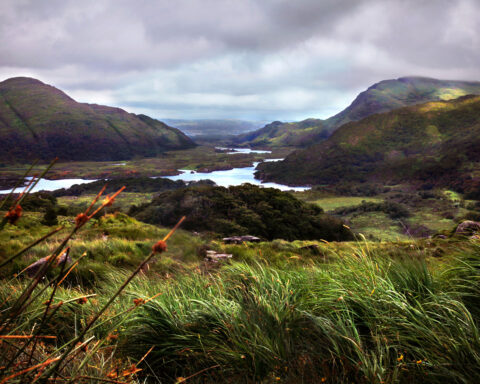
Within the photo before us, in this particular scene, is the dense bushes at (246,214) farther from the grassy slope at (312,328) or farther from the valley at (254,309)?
the grassy slope at (312,328)

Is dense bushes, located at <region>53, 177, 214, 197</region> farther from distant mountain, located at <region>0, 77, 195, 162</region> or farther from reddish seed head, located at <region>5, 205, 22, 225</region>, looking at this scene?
reddish seed head, located at <region>5, 205, 22, 225</region>

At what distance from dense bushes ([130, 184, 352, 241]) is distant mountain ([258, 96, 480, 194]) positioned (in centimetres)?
9094

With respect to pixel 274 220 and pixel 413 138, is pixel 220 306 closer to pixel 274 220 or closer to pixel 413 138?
pixel 274 220

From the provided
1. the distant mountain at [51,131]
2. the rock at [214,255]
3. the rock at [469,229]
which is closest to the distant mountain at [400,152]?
the distant mountain at [51,131]

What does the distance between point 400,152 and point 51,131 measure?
171439 millimetres

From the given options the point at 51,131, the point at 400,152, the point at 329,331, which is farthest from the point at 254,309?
the point at 400,152

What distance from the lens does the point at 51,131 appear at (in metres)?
125

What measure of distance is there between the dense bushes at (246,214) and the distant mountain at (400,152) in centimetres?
9094

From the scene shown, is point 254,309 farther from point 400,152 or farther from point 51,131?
point 400,152

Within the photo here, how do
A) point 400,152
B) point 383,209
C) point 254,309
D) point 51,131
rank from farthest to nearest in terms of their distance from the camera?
point 400,152 < point 51,131 < point 383,209 < point 254,309

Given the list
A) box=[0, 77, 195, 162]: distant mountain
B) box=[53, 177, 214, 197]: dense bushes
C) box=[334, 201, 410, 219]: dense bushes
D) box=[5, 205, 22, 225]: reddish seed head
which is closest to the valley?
box=[5, 205, 22, 225]: reddish seed head

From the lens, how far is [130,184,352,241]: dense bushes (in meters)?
20.1

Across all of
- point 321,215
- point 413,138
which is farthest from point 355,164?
point 321,215

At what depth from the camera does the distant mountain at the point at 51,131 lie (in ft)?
328
